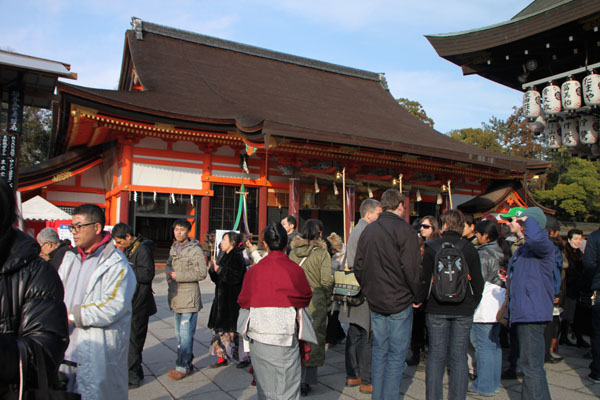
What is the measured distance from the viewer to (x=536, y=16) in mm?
5883

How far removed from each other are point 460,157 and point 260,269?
1219 cm

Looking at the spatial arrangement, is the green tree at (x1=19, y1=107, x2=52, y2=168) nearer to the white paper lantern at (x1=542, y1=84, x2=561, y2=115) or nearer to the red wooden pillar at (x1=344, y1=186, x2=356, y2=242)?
the red wooden pillar at (x1=344, y1=186, x2=356, y2=242)

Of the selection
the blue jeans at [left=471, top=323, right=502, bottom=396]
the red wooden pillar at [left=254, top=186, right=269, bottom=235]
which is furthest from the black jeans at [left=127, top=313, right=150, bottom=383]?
the red wooden pillar at [left=254, top=186, right=269, bottom=235]

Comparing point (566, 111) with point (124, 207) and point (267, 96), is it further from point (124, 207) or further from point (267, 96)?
point (267, 96)

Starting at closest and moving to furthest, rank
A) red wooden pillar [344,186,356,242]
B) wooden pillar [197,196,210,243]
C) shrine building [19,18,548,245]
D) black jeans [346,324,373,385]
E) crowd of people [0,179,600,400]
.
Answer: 1. crowd of people [0,179,600,400]
2. black jeans [346,324,373,385]
3. shrine building [19,18,548,245]
4. wooden pillar [197,196,210,243]
5. red wooden pillar [344,186,356,242]

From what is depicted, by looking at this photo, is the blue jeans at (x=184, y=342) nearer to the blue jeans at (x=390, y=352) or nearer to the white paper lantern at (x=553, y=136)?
the blue jeans at (x=390, y=352)

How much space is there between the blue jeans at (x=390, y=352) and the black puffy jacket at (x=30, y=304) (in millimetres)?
2334

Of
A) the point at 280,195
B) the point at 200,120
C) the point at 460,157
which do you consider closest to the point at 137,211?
the point at 200,120

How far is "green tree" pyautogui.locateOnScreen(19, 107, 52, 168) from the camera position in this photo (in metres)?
25.1

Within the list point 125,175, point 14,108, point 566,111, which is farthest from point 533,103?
point 125,175

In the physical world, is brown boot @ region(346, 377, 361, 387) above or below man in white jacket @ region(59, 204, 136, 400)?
below

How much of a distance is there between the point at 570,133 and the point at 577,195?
26943mm

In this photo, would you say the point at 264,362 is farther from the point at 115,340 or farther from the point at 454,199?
the point at 454,199

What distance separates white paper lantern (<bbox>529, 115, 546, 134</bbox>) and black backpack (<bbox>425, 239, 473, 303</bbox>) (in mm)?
4502
